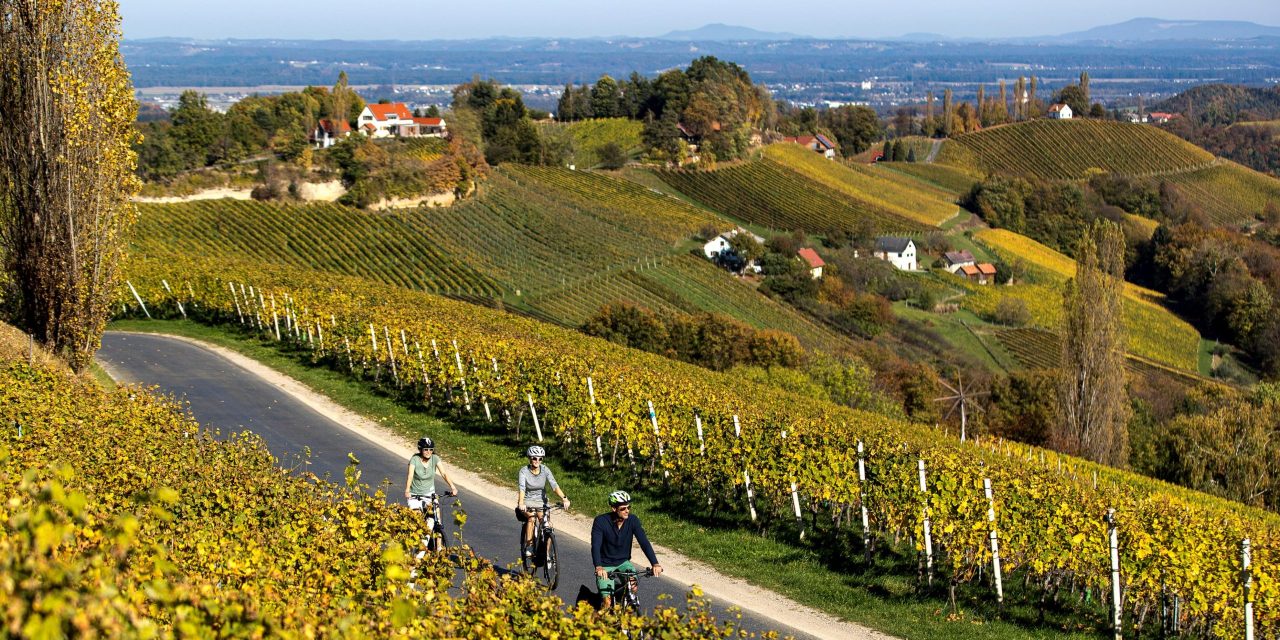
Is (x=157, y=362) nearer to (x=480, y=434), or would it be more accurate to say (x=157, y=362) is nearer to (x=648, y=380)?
(x=480, y=434)

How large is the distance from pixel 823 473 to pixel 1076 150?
174 metres

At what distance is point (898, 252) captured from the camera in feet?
375

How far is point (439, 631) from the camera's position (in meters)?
8.75

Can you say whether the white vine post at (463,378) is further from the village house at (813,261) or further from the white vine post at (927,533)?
the village house at (813,261)

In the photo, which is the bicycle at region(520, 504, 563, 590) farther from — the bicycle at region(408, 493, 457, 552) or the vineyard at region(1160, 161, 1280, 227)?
the vineyard at region(1160, 161, 1280, 227)

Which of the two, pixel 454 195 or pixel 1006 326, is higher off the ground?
pixel 454 195

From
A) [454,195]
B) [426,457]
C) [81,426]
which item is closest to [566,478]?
[426,457]

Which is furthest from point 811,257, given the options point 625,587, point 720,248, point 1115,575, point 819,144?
point 625,587

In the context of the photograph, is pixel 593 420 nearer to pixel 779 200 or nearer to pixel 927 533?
pixel 927 533

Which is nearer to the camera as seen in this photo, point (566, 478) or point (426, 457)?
point (426, 457)

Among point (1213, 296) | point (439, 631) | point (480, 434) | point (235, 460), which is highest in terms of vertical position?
point (439, 631)

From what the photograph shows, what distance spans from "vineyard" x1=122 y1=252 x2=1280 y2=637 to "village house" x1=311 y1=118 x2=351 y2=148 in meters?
83.7

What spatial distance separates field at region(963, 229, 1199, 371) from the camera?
99.6 meters

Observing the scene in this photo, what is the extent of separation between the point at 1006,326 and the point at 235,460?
87784mm
